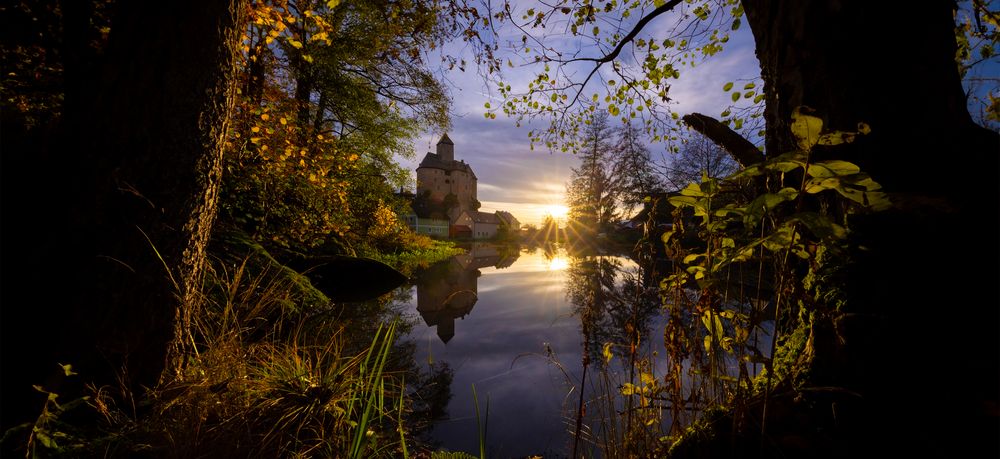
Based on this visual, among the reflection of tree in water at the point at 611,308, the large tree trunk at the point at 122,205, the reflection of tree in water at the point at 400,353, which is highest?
the large tree trunk at the point at 122,205

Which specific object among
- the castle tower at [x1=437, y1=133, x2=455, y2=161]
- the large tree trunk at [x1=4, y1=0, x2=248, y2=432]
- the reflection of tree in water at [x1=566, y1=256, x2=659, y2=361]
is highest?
the castle tower at [x1=437, y1=133, x2=455, y2=161]

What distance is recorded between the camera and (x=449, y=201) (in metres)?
63.5

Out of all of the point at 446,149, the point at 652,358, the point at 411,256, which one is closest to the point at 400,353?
the point at 652,358

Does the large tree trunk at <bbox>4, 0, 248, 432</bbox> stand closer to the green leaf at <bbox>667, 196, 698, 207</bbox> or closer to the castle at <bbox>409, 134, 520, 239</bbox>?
the green leaf at <bbox>667, 196, 698, 207</bbox>

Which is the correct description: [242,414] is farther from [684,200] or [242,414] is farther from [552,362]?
[684,200]

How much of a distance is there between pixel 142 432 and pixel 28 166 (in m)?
2.33

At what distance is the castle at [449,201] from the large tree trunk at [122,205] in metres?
53.6

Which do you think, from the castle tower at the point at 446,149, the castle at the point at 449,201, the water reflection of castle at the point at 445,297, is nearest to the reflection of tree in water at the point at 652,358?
the water reflection of castle at the point at 445,297

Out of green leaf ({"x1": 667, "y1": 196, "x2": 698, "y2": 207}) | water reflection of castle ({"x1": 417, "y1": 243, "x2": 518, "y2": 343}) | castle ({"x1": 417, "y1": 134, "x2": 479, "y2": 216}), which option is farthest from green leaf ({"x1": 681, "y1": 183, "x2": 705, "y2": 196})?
castle ({"x1": 417, "y1": 134, "x2": 479, "y2": 216})

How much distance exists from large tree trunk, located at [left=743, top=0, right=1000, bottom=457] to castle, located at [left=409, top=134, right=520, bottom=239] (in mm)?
55034

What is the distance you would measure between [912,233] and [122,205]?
3258mm

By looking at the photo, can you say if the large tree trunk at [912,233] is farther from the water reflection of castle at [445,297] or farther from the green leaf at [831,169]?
the water reflection of castle at [445,297]

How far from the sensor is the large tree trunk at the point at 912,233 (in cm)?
81

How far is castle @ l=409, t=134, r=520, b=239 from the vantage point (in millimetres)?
Result: 58719
